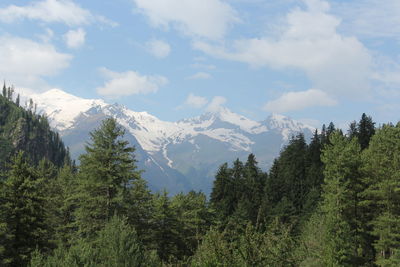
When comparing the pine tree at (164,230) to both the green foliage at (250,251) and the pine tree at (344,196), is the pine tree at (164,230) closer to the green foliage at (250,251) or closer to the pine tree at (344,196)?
the pine tree at (344,196)

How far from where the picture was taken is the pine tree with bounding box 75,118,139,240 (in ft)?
105

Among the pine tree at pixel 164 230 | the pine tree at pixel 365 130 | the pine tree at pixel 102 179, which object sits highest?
the pine tree at pixel 365 130

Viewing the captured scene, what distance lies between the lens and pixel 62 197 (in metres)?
44.2

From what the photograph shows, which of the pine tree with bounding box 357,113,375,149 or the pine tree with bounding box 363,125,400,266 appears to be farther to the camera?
the pine tree with bounding box 357,113,375,149

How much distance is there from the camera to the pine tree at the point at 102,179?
32.1 m

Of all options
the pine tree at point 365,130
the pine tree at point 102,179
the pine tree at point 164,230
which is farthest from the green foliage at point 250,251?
the pine tree at point 365,130

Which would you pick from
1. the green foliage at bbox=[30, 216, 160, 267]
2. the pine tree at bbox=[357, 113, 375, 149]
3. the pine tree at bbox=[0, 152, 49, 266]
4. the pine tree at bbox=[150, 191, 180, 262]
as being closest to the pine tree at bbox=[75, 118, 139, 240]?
the pine tree at bbox=[0, 152, 49, 266]

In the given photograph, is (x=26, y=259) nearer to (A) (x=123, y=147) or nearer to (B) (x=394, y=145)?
(A) (x=123, y=147)

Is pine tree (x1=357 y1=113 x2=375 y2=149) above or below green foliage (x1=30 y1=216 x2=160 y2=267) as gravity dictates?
above

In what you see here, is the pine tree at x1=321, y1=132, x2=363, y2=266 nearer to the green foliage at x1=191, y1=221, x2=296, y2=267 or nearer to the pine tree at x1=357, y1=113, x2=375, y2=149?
the green foliage at x1=191, y1=221, x2=296, y2=267

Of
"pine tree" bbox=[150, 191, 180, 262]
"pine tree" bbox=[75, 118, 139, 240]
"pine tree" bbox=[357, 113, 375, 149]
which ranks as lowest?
"pine tree" bbox=[150, 191, 180, 262]

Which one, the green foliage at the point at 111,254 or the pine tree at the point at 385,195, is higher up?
the pine tree at the point at 385,195

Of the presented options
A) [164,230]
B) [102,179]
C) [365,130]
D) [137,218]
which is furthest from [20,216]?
[365,130]

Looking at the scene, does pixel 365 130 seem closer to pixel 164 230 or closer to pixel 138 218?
pixel 164 230
